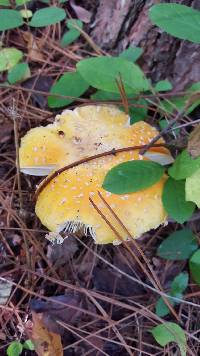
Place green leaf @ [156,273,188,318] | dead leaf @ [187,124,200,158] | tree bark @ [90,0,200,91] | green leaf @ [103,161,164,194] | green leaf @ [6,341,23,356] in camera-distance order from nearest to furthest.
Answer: dead leaf @ [187,124,200,158]
green leaf @ [103,161,164,194]
green leaf @ [6,341,23,356]
green leaf @ [156,273,188,318]
tree bark @ [90,0,200,91]

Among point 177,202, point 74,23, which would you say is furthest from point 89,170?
point 74,23

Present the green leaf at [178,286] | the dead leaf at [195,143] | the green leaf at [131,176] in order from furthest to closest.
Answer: the green leaf at [178,286] < the green leaf at [131,176] < the dead leaf at [195,143]

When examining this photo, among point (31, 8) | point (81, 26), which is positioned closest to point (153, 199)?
point (81, 26)

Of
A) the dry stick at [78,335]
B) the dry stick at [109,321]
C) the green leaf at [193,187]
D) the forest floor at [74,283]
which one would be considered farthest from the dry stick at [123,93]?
the dry stick at [78,335]

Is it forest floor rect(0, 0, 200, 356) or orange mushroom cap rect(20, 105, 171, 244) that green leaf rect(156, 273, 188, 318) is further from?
orange mushroom cap rect(20, 105, 171, 244)

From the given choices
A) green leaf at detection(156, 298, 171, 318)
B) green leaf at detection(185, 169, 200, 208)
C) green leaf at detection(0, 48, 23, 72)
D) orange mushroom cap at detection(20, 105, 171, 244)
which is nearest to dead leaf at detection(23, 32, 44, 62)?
green leaf at detection(0, 48, 23, 72)

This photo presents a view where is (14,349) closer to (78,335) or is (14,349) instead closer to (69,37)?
(78,335)

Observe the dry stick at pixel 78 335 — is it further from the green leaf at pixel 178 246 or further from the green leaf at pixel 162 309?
the green leaf at pixel 178 246
